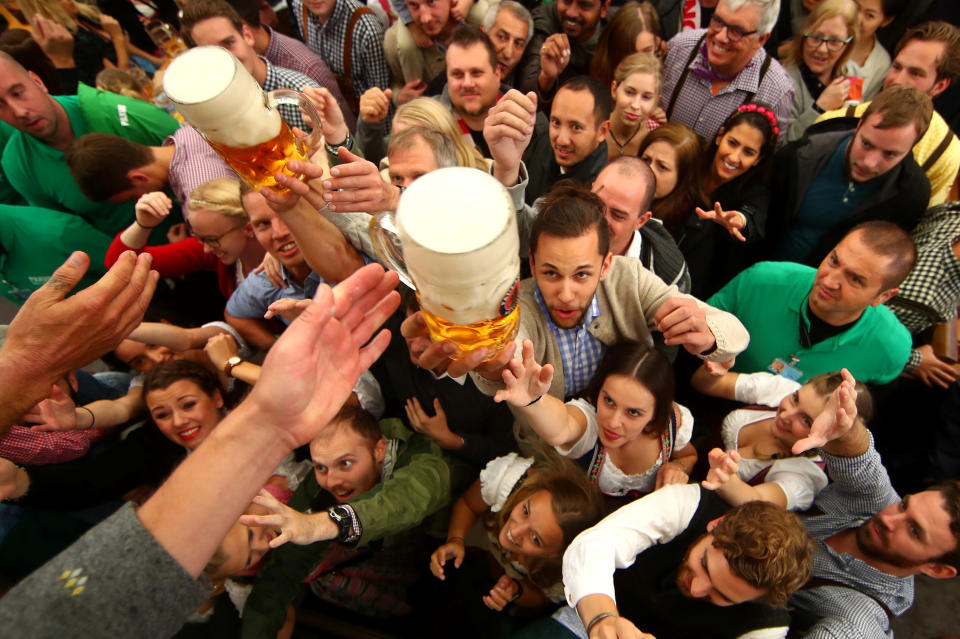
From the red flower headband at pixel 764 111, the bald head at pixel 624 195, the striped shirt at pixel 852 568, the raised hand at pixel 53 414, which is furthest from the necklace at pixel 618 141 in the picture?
the raised hand at pixel 53 414

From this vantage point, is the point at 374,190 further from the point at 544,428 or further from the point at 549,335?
the point at 544,428

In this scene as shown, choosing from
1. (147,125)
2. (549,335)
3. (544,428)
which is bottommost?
(544,428)

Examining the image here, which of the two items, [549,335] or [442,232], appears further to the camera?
[549,335]

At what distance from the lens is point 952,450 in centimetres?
222

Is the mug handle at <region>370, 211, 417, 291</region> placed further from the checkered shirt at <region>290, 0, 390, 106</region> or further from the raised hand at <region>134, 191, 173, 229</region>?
the checkered shirt at <region>290, 0, 390, 106</region>

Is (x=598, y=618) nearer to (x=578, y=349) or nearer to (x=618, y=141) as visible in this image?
(x=578, y=349)

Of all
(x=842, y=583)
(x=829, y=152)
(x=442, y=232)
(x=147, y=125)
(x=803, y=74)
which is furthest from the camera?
(x=803, y=74)

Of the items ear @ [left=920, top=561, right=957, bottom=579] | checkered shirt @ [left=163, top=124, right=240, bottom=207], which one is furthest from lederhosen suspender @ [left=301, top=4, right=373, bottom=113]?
ear @ [left=920, top=561, right=957, bottom=579]

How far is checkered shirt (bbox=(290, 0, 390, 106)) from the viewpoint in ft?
9.76

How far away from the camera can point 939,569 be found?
62.6 inches

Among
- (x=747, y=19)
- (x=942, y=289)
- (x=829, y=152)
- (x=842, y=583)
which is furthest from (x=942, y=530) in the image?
(x=747, y=19)

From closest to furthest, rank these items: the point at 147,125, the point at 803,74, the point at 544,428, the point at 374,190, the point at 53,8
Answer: the point at 374,190 → the point at 544,428 → the point at 147,125 → the point at 803,74 → the point at 53,8

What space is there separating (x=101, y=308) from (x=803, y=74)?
369 centimetres

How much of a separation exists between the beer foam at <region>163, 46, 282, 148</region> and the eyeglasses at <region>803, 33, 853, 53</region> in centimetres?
314
